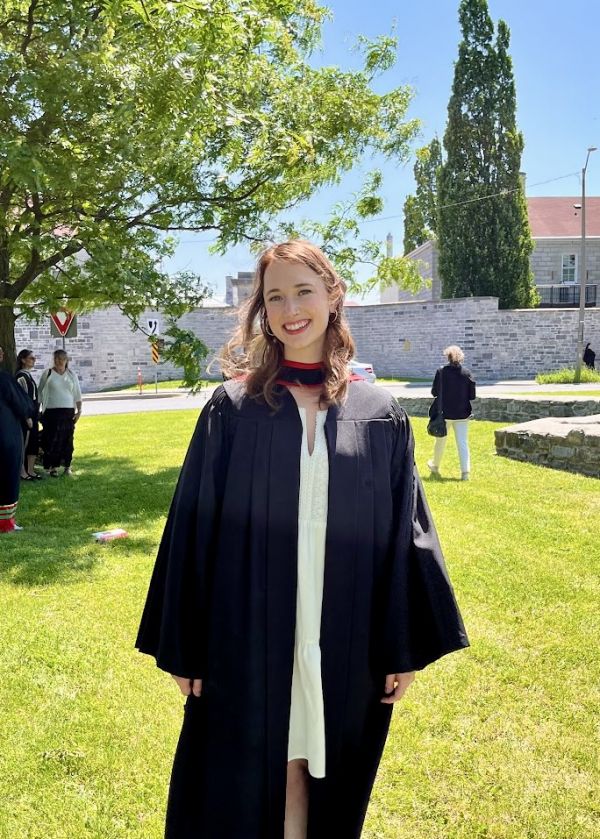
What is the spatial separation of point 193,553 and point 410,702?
2304 mm

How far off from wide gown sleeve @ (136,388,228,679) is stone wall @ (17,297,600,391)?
27.9m

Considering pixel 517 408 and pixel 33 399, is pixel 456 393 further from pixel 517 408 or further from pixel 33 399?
pixel 517 408

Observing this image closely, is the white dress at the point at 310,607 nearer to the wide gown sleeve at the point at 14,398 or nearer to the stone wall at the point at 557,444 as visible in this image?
the wide gown sleeve at the point at 14,398

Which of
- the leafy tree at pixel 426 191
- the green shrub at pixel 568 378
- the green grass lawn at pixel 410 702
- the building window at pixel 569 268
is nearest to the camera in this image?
the green grass lawn at pixel 410 702

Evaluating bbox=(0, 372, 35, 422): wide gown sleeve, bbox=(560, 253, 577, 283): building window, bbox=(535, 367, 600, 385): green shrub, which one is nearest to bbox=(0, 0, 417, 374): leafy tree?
bbox=(0, 372, 35, 422): wide gown sleeve

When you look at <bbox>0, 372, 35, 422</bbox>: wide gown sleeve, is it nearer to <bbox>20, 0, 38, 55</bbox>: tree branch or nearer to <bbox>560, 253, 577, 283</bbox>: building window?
<bbox>20, 0, 38, 55</bbox>: tree branch

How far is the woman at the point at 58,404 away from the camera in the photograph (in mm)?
10141

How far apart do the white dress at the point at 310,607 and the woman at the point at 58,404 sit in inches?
346

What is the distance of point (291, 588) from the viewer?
1888 mm

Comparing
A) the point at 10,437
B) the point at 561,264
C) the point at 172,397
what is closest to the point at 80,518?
the point at 10,437

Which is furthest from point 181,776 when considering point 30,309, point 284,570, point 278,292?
point 30,309

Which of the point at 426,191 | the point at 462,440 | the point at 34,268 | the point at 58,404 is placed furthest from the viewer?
the point at 426,191

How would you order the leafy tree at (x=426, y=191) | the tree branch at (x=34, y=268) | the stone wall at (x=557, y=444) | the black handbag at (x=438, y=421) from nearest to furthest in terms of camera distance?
the tree branch at (x=34, y=268) < the black handbag at (x=438, y=421) < the stone wall at (x=557, y=444) < the leafy tree at (x=426, y=191)

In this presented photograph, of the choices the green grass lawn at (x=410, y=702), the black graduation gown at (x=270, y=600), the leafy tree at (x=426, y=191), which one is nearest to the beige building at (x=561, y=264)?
the leafy tree at (x=426, y=191)
